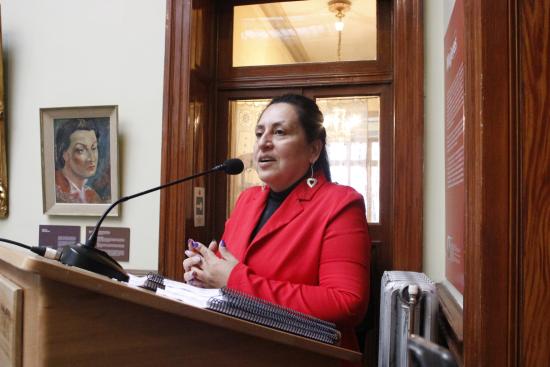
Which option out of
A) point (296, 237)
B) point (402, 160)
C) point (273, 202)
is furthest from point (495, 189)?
point (402, 160)

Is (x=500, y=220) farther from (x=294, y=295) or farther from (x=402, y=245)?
(x=402, y=245)

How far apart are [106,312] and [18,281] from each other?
129mm

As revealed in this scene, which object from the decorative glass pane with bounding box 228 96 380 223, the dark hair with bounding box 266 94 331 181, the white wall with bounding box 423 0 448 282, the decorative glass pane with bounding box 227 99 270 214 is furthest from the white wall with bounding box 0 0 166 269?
the white wall with bounding box 423 0 448 282

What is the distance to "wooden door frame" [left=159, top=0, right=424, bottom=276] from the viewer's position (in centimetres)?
197

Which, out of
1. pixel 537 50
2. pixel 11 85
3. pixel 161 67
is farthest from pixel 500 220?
pixel 11 85

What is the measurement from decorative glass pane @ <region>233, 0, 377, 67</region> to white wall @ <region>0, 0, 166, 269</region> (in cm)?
44

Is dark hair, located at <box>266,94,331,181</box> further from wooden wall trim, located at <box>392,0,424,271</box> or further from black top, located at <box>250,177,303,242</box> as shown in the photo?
wooden wall trim, located at <box>392,0,424,271</box>

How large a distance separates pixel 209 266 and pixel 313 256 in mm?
323

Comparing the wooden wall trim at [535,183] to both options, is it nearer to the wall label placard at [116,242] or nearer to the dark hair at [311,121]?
the dark hair at [311,121]

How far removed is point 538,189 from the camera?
2.41 ft

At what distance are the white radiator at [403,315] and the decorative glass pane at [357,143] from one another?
824 millimetres

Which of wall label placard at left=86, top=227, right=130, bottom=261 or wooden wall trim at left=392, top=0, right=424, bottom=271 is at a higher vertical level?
wooden wall trim at left=392, top=0, right=424, bottom=271

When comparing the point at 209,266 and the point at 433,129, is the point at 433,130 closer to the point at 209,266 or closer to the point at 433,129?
the point at 433,129

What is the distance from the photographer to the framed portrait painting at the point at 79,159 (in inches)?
95.3
